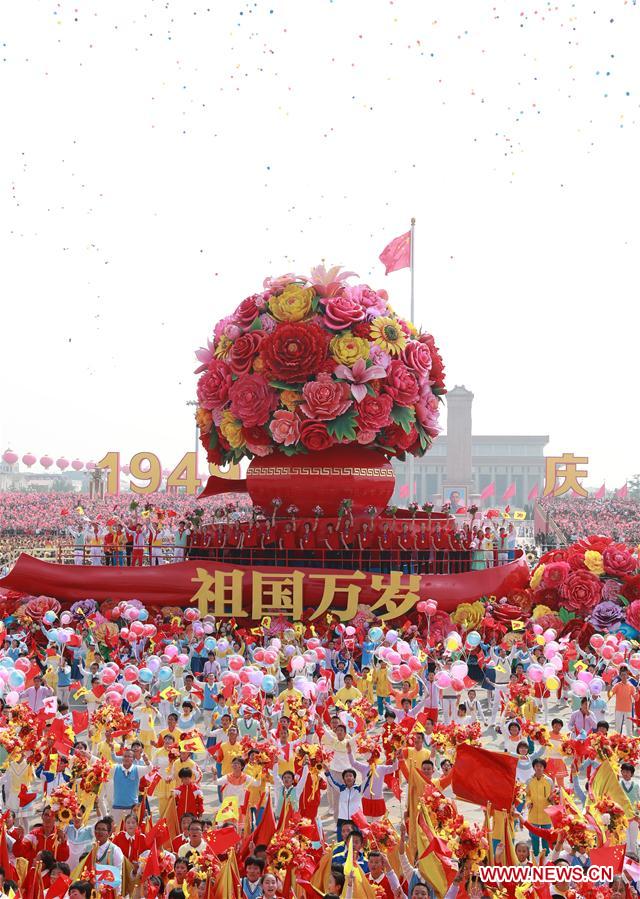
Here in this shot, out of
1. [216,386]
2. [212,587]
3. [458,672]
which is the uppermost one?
[216,386]

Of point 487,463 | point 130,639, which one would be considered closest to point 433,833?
point 130,639

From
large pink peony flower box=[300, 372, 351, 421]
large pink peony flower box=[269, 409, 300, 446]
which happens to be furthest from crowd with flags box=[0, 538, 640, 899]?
large pink peony flower box=[300, 372, 351, 421]

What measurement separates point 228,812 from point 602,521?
4921cm

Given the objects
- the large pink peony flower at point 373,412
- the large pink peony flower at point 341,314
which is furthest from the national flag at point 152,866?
the large pink peony flower at point 341,314

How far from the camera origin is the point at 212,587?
67.7 feet

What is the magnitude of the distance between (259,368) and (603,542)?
8691 millimetres

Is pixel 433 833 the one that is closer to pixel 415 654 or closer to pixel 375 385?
pixel 415 654

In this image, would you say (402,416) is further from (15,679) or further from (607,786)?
(607,786)

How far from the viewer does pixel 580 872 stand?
8141mm

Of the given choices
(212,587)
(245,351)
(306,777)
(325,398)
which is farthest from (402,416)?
(306,777)

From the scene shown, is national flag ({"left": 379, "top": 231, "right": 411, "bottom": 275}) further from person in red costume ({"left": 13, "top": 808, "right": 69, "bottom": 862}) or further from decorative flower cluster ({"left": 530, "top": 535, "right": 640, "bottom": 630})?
person in red costume ({"left": 13, "top": 808, "right": 69, "bottom": 862})

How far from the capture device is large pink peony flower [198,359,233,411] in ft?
Result: 76.9

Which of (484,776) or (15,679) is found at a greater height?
(15,679)

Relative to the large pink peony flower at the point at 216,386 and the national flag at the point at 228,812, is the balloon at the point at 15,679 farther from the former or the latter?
the large pink peony flower at the point at 216,386
